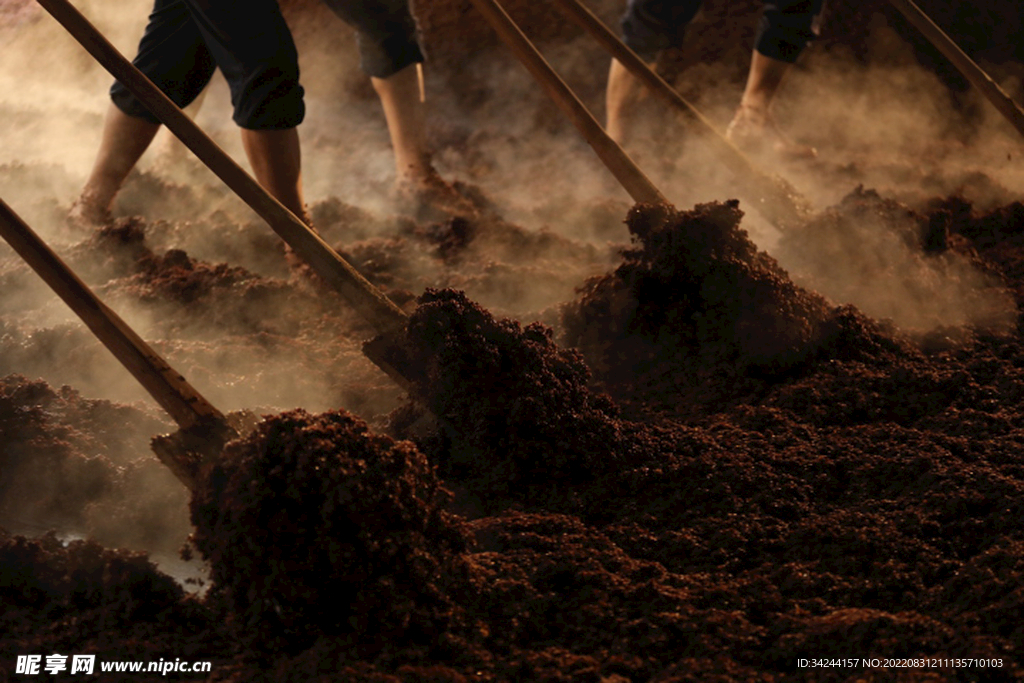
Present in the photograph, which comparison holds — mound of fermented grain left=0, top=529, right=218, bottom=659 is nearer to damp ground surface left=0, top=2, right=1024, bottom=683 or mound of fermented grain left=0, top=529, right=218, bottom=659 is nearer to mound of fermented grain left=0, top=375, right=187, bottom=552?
damp ground surface left=0, top=2, right=1024, bottom=683

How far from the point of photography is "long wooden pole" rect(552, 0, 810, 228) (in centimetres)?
298

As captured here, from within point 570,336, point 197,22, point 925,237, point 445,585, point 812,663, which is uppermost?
point 197,22

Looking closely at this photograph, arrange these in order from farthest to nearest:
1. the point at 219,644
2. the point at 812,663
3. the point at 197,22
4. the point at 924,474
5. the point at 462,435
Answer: the point at 197,22 → the point at 462,435 → the point at 924,474 → the point at 219,644 → the point at 812,663

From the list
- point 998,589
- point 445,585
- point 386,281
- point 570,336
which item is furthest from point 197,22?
point 998,589

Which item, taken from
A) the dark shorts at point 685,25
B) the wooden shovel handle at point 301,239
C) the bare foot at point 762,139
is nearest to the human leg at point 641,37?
the dark shorts at point 685,25

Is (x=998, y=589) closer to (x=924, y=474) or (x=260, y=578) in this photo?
(x=924, y=474)

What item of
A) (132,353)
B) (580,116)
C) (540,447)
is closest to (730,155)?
(580,116)

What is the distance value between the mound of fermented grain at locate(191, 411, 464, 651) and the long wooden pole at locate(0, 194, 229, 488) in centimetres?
23

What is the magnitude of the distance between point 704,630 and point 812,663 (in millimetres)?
164

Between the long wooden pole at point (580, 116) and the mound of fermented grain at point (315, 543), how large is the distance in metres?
→ 1.45

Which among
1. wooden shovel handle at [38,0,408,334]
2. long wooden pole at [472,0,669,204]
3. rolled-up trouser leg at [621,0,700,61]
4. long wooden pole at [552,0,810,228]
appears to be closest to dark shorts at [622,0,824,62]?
rolled-up trouser leg at [621,0,700,61]

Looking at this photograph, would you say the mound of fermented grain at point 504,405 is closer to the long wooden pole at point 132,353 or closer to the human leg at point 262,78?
the long wooden pole at point 132,353

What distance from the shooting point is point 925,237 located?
2.84m

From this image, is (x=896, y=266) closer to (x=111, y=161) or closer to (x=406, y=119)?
(x=406, y=119)
